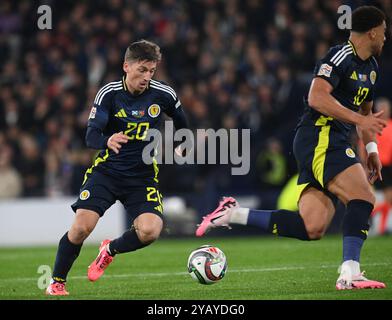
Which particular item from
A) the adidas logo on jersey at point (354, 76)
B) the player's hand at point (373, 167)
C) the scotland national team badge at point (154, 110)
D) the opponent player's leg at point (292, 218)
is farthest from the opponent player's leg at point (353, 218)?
the scotland national team badge at point (154, 110)

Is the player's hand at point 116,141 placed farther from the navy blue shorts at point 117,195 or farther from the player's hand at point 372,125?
the player's hand at point 372,125

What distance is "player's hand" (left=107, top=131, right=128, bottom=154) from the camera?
6.70 metres

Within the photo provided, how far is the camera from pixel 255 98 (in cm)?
1548

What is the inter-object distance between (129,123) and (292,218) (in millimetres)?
1506

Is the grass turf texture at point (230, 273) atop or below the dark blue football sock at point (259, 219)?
below

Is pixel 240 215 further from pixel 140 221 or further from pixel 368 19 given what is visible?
pixel 368 19

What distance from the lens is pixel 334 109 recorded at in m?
6.72

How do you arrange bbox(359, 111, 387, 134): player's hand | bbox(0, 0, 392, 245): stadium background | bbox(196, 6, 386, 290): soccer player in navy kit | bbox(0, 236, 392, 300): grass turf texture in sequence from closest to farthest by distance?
bbox(359, 111, 387, 134): player's hand, bbox(196, 6, 386, 290): soccer player in navy kit, bbox(0, 236, 392, 300): grass turf texture, bbox(0, 0, 392, 245): stadium background

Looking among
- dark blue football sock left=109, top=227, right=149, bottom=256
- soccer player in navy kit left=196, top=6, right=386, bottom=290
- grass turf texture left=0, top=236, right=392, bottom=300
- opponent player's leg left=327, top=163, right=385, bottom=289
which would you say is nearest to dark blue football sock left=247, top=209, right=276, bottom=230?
soccer player in navy kit left=196, top=6, right=386, bottom=290

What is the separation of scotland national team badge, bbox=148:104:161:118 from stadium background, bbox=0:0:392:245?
6.44m

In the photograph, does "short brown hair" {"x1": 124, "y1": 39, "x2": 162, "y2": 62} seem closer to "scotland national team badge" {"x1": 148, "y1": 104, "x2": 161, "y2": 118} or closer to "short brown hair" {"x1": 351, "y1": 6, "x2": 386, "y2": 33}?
"scotland national team badge" {"x1": 148, "y1": 104, "x2": 161, "y2": 118}

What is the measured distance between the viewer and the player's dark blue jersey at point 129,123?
23.9ft

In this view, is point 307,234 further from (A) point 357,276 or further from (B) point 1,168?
(B) point 1,168

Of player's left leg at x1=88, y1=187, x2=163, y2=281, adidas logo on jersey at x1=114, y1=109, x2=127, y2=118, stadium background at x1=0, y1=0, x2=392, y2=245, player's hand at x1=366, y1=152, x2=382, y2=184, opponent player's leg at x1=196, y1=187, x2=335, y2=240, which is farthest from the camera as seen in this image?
stadium background at x1=0, y1=0, x2=392, y2=245
